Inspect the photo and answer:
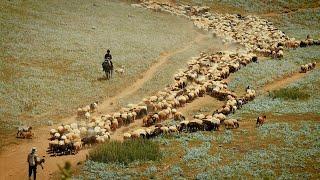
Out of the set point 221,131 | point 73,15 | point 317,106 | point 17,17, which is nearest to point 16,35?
point 17,17

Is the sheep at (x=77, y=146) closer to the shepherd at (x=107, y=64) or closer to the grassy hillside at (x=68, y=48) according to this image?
the grassy hillside at (x=68, y=48)

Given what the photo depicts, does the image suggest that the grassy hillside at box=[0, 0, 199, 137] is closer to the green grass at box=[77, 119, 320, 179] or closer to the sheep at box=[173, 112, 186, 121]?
the sheep at box=[173, 112, 186, 121]

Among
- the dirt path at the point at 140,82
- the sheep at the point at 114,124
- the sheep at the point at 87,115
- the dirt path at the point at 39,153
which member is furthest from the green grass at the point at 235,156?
the dirt path at the point at 140,82

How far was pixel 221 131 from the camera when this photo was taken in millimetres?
28891

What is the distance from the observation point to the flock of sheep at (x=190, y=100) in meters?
27.4

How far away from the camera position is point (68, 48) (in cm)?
4444

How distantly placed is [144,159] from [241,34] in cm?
3723

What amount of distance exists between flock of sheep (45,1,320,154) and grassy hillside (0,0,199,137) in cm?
362

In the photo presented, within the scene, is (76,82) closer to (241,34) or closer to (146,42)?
(146,42)

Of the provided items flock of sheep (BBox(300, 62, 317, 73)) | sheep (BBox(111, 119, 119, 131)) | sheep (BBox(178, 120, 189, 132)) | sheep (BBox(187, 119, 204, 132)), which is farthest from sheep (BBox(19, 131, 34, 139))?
flock of sheep (BBox(300, 62, 317, 73))

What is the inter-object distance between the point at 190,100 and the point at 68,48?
1527 centimetres

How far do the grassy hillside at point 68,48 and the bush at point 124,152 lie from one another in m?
7.06

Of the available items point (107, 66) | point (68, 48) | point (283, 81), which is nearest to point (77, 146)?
point (107, 66)

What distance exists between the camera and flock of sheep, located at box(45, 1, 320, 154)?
27.4 meters
